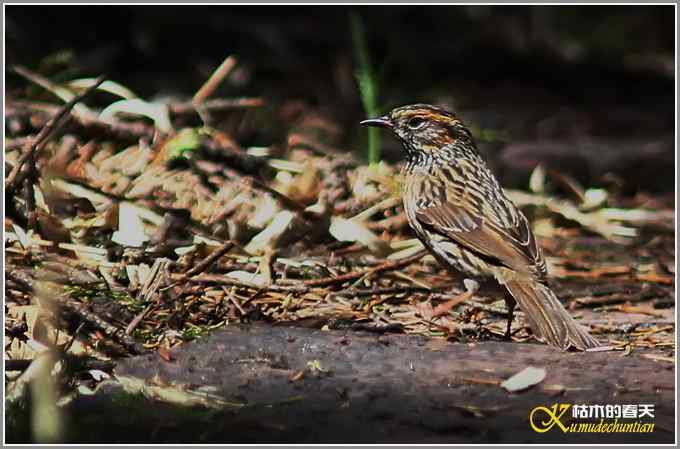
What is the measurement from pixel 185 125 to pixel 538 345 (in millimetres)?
3132

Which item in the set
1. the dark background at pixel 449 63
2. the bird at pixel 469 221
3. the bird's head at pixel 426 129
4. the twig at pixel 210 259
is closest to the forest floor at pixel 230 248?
the twig at pixel 210 259

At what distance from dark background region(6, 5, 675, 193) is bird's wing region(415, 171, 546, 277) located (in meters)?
2.00

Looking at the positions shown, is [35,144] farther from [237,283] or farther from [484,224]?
[484,224]

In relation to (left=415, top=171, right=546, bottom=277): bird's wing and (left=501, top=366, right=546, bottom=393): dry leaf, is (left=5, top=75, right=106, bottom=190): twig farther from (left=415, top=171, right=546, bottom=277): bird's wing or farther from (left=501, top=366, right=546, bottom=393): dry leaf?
(left=501, top=366, right=546, bottom=393): dry leaf

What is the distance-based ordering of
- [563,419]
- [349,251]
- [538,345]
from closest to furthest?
[563,419] → [538,345] → [349,251]

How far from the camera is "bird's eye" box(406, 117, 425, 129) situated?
19.5 ft

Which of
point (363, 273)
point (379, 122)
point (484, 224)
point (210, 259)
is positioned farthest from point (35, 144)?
point (484, 224)

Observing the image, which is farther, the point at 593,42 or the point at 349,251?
the point at 593,42

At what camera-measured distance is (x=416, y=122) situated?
19.6 ft

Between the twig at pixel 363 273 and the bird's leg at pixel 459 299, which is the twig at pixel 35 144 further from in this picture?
the bird's leg at pixel 459 299

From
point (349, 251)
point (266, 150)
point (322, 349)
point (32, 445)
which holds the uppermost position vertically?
point (266, 150)

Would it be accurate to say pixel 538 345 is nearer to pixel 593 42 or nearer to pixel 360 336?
pixel 360 336

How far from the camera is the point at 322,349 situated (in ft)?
14.3

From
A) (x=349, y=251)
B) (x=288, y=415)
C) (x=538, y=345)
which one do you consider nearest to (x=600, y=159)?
(x=349, y=251)
